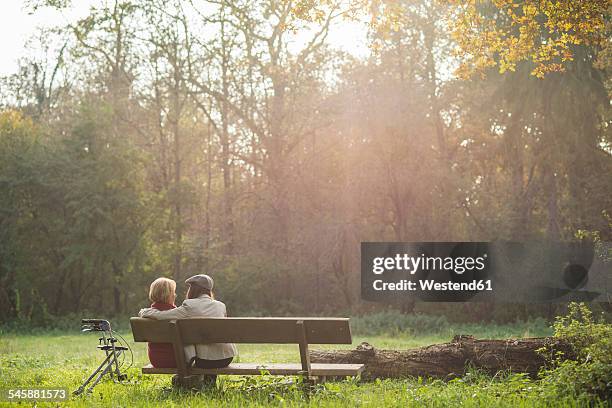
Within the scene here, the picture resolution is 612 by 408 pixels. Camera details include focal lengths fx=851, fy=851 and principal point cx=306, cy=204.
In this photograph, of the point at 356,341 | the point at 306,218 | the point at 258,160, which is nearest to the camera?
the point at 356,341

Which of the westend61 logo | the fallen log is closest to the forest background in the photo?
the westend61 logo

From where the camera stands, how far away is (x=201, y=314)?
802 centimetres

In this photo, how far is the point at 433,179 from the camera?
25.1 metres

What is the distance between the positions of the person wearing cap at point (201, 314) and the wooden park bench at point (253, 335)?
0.10 metres

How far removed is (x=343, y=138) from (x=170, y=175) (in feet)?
21.6

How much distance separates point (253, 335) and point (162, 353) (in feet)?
3.56

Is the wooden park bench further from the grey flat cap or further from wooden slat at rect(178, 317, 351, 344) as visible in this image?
the grey flat cap

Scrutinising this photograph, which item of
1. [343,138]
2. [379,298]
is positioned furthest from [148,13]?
[379,298]

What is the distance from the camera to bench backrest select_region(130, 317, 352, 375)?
7.38m

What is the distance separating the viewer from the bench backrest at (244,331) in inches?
291

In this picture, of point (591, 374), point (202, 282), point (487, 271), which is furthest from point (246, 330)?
point (487, 271)

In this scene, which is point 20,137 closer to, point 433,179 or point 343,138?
point 343,138

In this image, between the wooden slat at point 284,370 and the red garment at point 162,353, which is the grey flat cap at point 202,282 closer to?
the red garment at point 162,353

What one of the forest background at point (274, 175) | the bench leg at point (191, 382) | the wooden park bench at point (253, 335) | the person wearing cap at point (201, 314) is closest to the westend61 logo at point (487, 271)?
the forest background at point (274, 175)
